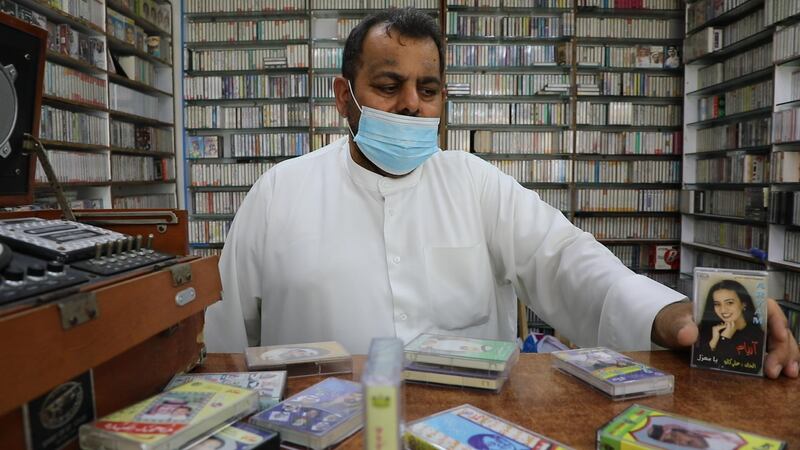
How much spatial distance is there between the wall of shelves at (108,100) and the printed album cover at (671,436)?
11.4 ft

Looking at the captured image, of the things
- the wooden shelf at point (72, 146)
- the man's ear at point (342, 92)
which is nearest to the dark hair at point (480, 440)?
the man's ear at point (342, 92)

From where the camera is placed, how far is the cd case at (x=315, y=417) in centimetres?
61

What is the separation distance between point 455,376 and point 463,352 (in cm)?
5

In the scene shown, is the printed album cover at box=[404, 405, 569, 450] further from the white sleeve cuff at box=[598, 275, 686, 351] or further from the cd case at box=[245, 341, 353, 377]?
the white sleeve cuff at box=[598, 275, 686, 351]

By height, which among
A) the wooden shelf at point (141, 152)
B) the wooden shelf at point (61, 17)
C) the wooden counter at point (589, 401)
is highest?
the wooden shelf at point (61, 17)

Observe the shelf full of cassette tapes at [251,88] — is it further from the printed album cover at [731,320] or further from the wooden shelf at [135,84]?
the printed album cover at [731,320]

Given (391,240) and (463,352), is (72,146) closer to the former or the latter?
(391,240)

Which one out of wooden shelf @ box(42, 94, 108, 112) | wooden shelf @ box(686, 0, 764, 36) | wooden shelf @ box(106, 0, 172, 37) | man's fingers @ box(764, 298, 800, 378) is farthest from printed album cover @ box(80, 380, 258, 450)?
wooden shelf @ box(686, 0, 764, 36)

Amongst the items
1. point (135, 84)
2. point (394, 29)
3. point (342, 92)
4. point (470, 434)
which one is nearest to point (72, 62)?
point (135, 84)

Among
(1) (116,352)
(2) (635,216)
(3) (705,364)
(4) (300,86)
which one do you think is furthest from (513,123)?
(1) (116,352)

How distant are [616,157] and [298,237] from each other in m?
4.38

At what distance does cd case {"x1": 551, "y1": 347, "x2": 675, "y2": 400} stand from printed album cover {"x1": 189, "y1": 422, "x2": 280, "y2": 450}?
0.48m

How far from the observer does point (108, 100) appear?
398 centimetres

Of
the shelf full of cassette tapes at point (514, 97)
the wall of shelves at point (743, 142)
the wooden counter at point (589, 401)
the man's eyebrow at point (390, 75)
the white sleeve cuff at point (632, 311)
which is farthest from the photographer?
the shelf full of cassette tapes at point (514, 97)
